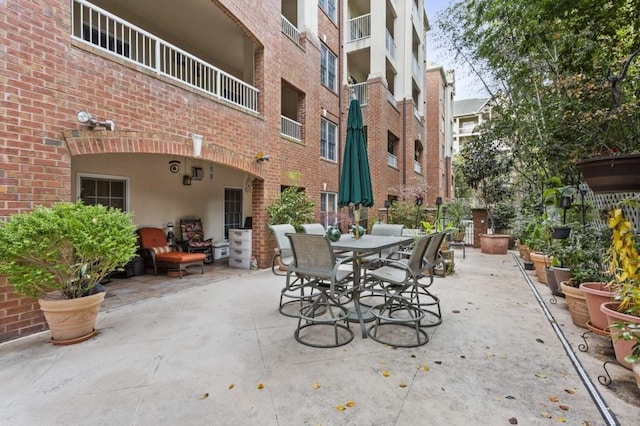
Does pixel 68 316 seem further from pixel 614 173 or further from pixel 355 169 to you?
pixel 614 173

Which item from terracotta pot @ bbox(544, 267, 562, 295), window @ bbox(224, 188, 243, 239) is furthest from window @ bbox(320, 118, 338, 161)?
terracotta pot @ bbox(544, 267, 562, 295)

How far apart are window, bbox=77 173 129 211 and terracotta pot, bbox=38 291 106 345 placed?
3.32 m

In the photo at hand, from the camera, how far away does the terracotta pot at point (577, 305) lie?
11.4 feet

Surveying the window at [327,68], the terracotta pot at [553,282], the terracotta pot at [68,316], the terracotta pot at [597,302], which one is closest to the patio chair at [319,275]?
the terracotta pot at [68,316]

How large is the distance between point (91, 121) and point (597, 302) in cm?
584

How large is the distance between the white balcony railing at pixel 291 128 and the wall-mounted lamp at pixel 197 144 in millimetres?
3239

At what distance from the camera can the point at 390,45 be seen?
13.5m

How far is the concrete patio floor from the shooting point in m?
2.02

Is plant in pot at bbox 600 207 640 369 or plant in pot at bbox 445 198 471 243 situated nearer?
plant in pot at bbox 600 207 640 369

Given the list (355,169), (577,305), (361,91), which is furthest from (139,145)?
(361,91)

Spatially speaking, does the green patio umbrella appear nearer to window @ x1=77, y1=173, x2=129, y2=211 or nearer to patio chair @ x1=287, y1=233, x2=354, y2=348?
patio chair @ x1=287, y1=233, x2=354, y2=348

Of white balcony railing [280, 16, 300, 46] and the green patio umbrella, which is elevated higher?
white balcony railing [280, 16, 300, 46]

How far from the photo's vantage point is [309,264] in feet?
11.2

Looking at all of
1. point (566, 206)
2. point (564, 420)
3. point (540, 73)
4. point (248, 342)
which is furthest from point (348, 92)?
point (564, 420)
